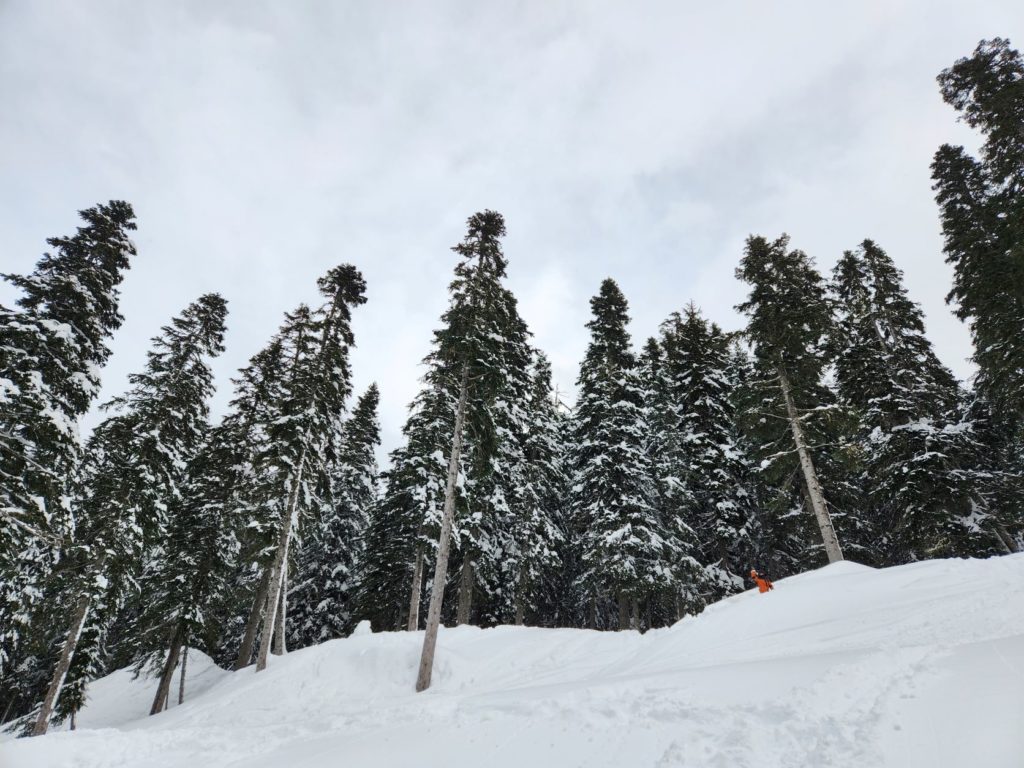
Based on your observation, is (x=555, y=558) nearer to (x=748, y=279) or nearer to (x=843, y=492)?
(x=843, y=492)

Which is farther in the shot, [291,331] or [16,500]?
[291,331]

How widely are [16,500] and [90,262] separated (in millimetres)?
7785

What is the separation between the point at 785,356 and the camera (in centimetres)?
1942

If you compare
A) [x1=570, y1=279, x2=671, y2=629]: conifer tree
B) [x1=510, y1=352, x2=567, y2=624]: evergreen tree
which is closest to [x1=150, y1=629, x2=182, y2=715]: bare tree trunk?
[x1=510, y1=352, x2=567, y2=624]: evergreen tree

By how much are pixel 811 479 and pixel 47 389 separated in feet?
78.2

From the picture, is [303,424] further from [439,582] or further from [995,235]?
[995,235]

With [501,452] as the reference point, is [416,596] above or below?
below

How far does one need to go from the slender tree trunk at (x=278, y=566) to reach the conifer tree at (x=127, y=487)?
13.8 ft

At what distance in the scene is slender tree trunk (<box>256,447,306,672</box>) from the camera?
16469mm

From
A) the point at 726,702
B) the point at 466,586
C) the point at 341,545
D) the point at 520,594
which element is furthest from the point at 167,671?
the point at 726,702

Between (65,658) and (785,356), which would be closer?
(65,658)

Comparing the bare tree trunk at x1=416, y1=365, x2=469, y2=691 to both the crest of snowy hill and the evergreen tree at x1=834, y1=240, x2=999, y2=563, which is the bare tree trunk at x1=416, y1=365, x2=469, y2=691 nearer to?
the crest of snowy hill

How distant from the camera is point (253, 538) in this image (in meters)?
18.6

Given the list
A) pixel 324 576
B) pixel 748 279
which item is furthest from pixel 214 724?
pixel 748 279
